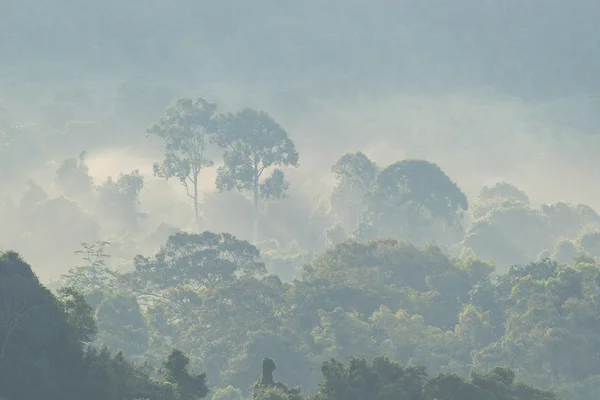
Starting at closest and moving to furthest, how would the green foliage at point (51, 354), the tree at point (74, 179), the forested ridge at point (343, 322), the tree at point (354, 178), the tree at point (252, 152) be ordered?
the green foliage at point (51, 354) < the forested ridge at point (343, 322) < the tree at point (252, 152) < the tree at point (354, 178) < the tree at point (74, 179)

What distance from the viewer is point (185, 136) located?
15388cm

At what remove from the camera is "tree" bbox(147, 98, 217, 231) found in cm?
15288

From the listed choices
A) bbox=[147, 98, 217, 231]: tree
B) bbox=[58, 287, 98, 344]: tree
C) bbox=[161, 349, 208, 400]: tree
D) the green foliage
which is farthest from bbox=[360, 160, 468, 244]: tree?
the green foliage

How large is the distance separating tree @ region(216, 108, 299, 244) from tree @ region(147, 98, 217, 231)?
11.6 ft

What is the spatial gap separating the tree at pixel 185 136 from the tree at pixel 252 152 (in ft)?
11.6

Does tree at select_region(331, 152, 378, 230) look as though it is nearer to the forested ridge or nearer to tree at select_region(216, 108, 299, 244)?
tree at select_region(216, 108, 299, 244)

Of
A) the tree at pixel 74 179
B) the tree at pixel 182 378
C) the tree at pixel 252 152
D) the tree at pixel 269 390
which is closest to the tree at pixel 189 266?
the tree at pixel 269 390

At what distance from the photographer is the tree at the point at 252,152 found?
148 metres

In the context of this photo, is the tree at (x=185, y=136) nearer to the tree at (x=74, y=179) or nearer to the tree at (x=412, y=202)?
the tree at (x=412, y=202)

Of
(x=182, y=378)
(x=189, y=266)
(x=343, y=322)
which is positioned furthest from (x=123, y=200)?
(x=182, y=378)

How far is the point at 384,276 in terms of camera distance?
9788cm

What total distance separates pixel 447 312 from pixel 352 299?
6.78 meters

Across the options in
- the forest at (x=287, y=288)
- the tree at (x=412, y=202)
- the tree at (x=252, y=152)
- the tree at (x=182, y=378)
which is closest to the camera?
the forest at (x=287, y=288)

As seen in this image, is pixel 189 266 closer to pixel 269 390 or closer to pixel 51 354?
pixel 269 390
